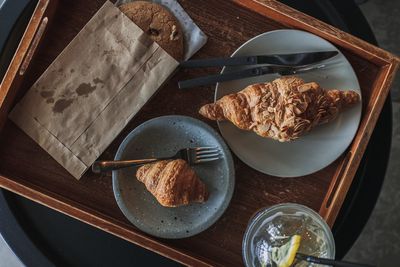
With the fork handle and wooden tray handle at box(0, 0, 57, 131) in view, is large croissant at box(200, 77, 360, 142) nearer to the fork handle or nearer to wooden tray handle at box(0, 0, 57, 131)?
the fork handle

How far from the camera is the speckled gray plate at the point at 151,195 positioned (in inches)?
45.0

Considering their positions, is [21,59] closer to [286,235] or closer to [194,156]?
[194,156]

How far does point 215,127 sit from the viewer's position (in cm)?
120

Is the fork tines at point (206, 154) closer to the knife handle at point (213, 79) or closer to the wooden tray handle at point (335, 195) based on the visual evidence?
the knife handle at point (213, 79)

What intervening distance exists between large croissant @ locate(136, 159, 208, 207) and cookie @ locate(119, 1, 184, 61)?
254mm

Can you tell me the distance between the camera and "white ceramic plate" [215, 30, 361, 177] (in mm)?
1164

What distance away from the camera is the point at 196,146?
1.18 metres

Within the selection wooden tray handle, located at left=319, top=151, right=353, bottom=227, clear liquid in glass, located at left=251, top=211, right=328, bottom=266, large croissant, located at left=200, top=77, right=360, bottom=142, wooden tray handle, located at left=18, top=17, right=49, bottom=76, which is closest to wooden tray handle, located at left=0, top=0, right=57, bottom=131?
wooden tray handle, located at left=18, top=17, right=49, bottom=76

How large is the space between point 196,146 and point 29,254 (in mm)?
462

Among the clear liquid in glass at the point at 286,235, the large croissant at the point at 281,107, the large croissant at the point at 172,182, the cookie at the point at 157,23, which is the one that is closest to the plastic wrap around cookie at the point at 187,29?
the cookie at the point at 157,23

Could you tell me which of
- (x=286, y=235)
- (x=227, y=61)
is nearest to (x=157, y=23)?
(x=227, y=61)

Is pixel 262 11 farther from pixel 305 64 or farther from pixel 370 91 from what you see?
pixel 370 91

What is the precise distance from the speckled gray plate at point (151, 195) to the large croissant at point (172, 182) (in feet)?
0.12

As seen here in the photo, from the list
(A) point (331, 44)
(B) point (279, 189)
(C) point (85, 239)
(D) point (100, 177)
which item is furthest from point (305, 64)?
(C) point (85, 239)
